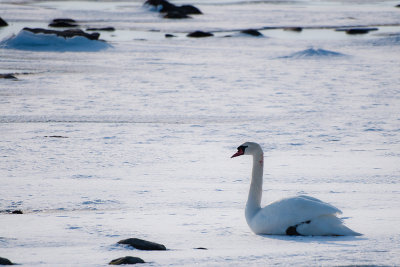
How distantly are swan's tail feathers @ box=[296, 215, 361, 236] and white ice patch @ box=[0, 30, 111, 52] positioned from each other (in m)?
13.5

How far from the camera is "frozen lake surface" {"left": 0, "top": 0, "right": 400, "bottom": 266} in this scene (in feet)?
13.6

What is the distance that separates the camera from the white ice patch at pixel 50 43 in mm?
17297

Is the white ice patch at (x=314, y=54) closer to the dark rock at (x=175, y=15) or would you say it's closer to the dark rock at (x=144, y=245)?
the dark rock at (x=175, y=15)

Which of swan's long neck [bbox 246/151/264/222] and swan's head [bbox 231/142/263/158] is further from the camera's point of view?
swan's head [bbox 231/142/263/158]

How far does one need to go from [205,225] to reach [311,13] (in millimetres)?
23882

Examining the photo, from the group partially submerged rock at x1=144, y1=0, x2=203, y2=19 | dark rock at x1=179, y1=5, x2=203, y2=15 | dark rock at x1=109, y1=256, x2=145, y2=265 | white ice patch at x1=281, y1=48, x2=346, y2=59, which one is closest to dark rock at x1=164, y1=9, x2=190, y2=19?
partially submerged rock at x1=144, y1=0, x2=203, y2=19

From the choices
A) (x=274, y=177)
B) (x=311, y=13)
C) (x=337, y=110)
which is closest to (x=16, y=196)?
(x=274, y=177)

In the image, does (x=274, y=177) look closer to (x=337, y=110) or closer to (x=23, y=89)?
(x=337, y=110)

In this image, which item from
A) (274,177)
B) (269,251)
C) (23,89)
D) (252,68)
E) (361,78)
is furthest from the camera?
(252,68)

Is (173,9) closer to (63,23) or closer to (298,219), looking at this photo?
(63,23)

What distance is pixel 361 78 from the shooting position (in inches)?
498

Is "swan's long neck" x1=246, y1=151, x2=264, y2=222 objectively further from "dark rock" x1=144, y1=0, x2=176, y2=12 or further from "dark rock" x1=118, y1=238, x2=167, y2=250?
"dark rock" x1=144, y1=0, x2=176, y2=12

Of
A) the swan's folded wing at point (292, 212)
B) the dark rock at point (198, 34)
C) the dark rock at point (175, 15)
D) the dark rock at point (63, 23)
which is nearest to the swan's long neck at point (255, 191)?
the swan's folded wing at point (292, 212)

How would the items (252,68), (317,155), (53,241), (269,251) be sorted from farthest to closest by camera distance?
(252,68) < (317,155) < (53,241) < (269,251)
